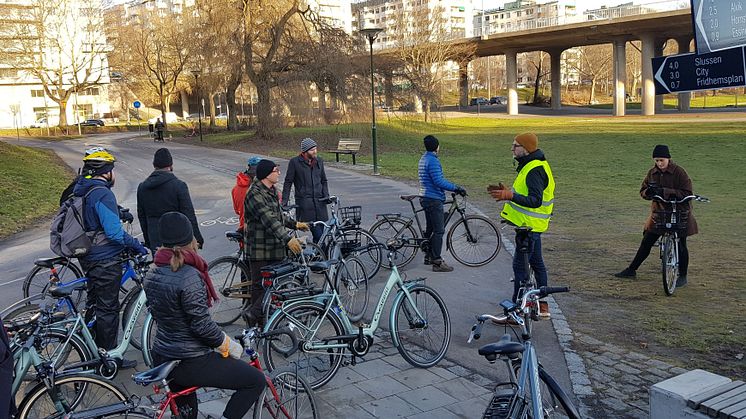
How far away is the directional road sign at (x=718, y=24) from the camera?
16.0 ft

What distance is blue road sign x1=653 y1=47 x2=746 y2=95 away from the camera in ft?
16.1

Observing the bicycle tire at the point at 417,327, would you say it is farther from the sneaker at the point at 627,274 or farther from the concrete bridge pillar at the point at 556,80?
the concrete bridge pillar at the point at 556,80

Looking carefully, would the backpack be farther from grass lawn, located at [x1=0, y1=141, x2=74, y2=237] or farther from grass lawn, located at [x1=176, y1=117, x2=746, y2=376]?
grass lawn, located at [x1=0, y1=141, x2=74, y2=237]

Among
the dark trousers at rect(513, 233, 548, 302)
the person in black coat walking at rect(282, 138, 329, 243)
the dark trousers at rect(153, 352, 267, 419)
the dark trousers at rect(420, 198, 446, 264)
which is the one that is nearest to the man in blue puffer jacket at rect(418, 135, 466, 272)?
the dark trousers at rect(420, 198, 446, 264)

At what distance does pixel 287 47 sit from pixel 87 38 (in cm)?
3404

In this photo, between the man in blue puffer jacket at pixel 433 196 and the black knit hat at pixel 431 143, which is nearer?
the black knit hat at pixel 431 143

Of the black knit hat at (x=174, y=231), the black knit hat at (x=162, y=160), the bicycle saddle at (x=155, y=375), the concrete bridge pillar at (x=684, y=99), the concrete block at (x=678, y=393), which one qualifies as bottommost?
the concrete block at (x=678, y=393)

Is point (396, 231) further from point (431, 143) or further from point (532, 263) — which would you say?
point (532, 263)

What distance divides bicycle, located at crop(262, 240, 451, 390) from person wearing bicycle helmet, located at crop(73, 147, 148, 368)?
152cm

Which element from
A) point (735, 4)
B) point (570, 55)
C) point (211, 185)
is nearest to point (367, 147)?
point (211, 185)

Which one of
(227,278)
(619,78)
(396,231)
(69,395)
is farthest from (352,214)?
(619,78)

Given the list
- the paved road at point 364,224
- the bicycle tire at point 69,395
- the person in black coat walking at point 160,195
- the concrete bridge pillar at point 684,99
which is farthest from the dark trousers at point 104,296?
the concrete bridge pillar at point 684,99

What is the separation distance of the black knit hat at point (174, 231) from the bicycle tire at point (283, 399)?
1091 millimetres

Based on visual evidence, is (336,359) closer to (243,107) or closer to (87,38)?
(243,107)
